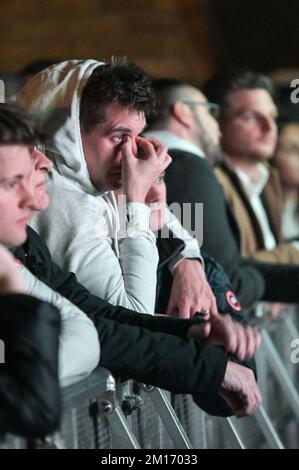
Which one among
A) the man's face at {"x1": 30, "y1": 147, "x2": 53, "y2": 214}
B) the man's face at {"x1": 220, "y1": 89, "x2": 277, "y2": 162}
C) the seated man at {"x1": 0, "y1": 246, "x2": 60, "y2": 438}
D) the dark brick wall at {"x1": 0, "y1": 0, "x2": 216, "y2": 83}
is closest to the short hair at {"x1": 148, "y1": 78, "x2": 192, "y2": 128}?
the man's face at {"x1": 220, "y1": 89, "x2": 277, "y2": 162}

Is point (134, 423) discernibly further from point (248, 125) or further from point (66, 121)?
point (248, 125)

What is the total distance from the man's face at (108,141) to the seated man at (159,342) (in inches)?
10.0

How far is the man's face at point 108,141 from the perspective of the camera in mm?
2316

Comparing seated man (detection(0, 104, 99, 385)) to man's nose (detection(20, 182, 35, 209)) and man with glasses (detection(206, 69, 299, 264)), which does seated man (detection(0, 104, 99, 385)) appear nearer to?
man's nose (detection(20, 182, 35, 209))

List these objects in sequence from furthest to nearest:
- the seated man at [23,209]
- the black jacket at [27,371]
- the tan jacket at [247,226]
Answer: the tan jacket at [247,226] → the seated man at [23,209] → the black jacket at [27,371]

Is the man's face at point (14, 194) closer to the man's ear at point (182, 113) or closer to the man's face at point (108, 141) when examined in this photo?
the man's face at point (108, 141)

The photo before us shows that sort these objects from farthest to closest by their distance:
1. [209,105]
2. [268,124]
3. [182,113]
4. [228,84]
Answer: [268,124] → [228,84] → [209,105] → [182,113]

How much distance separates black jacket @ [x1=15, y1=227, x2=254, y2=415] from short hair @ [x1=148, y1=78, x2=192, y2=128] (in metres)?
1.45

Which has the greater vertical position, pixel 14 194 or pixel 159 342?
pixel 14 194

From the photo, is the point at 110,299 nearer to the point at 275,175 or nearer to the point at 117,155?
the point at 117,155

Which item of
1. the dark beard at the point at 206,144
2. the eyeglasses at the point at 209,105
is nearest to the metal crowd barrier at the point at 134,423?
the dark beard at the point at 206,144

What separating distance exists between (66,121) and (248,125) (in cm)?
232

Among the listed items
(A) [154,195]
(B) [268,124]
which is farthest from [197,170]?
(B) [268,124]

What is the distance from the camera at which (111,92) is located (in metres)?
2.30
